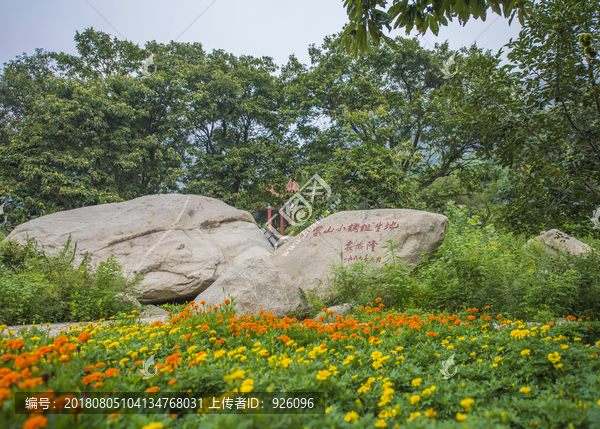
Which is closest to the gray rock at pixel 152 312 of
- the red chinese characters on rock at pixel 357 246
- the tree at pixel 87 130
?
the red chinese characters on rock at pixel 357 246

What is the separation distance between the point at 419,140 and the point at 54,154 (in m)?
16.1

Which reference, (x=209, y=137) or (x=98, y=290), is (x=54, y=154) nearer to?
(x=209, y=137)

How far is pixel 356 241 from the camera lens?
715cm

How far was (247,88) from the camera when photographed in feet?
55.0

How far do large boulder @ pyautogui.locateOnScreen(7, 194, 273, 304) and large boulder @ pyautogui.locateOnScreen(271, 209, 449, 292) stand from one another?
1438 mm

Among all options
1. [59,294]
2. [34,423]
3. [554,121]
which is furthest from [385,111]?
[34,423]

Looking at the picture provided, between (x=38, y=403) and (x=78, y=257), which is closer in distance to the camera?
(x=38, y=403)

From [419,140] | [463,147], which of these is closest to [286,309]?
[463,147]

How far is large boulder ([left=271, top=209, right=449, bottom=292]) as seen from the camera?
6543 mm

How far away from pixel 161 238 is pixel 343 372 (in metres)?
6.95

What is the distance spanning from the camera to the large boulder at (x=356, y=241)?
654cm

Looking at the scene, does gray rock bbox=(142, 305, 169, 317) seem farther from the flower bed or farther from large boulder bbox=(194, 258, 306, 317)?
the flower bed

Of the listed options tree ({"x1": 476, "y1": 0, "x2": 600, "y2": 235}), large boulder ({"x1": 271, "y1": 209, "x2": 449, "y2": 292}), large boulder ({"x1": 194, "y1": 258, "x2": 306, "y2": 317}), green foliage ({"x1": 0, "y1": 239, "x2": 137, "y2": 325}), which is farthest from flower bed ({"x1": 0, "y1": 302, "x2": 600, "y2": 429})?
large boulder ({"x1": 271, "y1": 209, "x2": 449, "y2": 292})

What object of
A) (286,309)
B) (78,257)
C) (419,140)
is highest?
(419,140)
